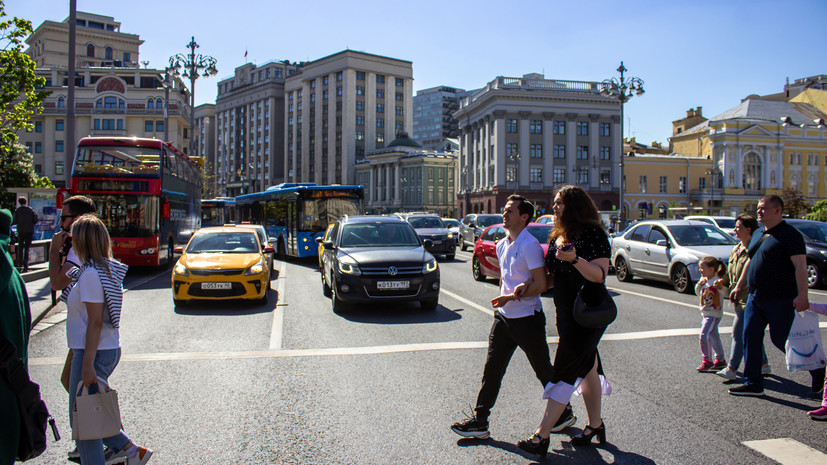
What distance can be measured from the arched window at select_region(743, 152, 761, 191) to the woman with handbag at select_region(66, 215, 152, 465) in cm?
9254

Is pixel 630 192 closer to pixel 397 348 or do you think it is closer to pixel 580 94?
pixel 580 94

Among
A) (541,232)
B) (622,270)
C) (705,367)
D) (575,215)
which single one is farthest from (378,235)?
(575,215)

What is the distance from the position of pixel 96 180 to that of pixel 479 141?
6941 centimetres

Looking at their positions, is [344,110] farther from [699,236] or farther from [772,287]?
[772,287]

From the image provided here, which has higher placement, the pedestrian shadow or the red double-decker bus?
the red double-decker bus

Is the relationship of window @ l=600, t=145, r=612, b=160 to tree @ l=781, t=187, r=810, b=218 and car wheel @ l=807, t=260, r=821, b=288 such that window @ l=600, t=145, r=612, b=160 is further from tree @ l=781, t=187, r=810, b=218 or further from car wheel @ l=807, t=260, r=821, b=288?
car wheel @ l=807, t=260, r=821, b=288

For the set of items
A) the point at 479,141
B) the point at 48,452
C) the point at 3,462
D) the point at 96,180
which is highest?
the point at 479,141

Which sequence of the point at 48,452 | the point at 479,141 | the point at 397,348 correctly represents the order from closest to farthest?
1. the point at 48,452
2. the point at 397,348
3. the point at 479,141

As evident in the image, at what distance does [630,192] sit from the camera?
263ft

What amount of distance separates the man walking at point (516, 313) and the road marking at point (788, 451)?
1.39 meters

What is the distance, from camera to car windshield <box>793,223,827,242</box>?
14.7 m

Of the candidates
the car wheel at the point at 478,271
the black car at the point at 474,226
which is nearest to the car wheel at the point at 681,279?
the car wheel at the point at 478,271

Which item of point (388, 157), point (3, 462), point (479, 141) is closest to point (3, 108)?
point (3, 462)

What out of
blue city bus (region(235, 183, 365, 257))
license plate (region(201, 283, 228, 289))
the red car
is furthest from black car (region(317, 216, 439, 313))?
blue city bus (region(235, 183, 365, 257))
